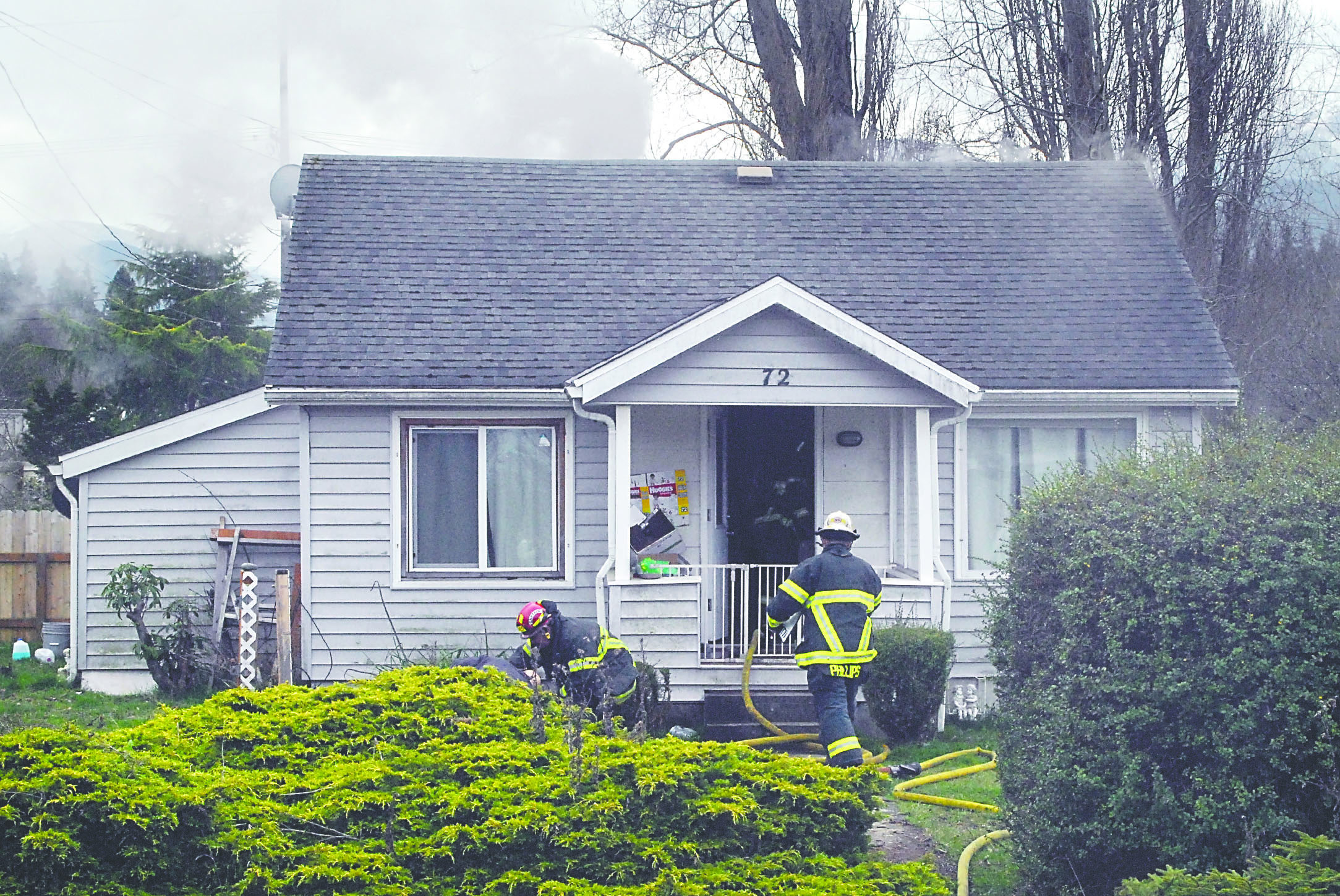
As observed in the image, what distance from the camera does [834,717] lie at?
26.1 ft

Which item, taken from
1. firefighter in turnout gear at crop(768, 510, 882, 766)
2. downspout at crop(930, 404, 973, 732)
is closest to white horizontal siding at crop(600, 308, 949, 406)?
downspout at crop(930, 404, 973, 732)

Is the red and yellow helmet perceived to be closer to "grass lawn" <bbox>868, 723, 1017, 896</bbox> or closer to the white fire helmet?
the white fire helmet

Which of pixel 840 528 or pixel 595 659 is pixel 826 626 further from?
pixel 595 659

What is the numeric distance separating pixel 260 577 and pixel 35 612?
5.14m

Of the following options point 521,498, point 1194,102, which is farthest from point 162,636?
point 1194,102

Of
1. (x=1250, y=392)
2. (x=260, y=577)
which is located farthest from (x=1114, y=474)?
(x=1250, y=392)

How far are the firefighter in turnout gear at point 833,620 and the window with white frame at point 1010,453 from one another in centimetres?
333

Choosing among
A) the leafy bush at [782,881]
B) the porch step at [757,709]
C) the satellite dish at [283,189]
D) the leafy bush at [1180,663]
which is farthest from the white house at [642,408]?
the leafy bush at [782,881]

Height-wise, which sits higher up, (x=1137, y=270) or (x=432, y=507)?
(x=1137, y=270)

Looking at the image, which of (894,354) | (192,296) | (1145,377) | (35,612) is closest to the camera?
(894,354)

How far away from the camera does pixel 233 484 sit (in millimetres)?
11953

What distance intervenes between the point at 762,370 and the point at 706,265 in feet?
7.90

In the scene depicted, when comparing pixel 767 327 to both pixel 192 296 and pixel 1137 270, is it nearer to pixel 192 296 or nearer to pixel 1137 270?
pixel 1137 270

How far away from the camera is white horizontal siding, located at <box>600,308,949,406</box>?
9938 millimetres
